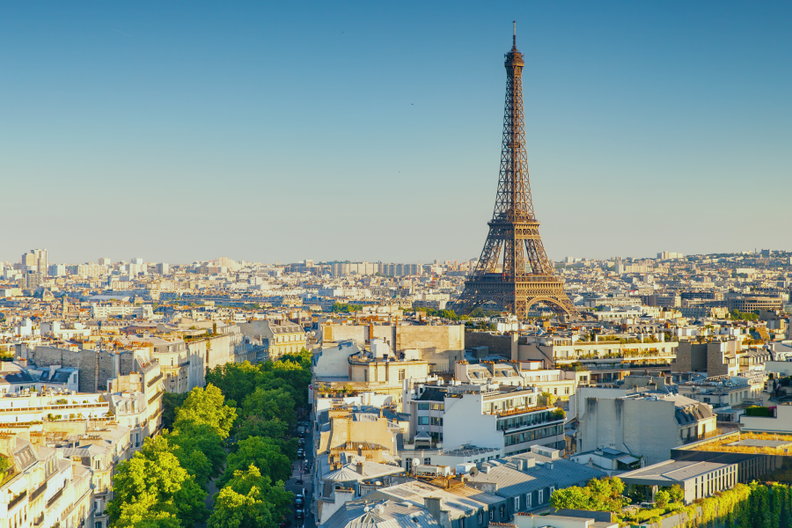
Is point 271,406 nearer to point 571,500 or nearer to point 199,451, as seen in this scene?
point 199,451

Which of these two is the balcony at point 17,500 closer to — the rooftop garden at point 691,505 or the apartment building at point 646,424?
the rooftop garden at point 691,505

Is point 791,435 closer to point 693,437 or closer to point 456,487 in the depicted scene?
point 693,437

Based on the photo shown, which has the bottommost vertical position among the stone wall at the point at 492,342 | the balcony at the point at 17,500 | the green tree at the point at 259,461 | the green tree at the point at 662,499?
the green tree at the point at 259,461

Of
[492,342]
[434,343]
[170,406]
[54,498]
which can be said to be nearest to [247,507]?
[54,498]

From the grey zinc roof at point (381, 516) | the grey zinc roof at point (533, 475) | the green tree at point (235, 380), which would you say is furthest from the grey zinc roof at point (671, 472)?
the green tree at point (235, 380)

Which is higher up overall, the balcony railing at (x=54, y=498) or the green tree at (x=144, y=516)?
the balcony railing at (x=54, y=498)
